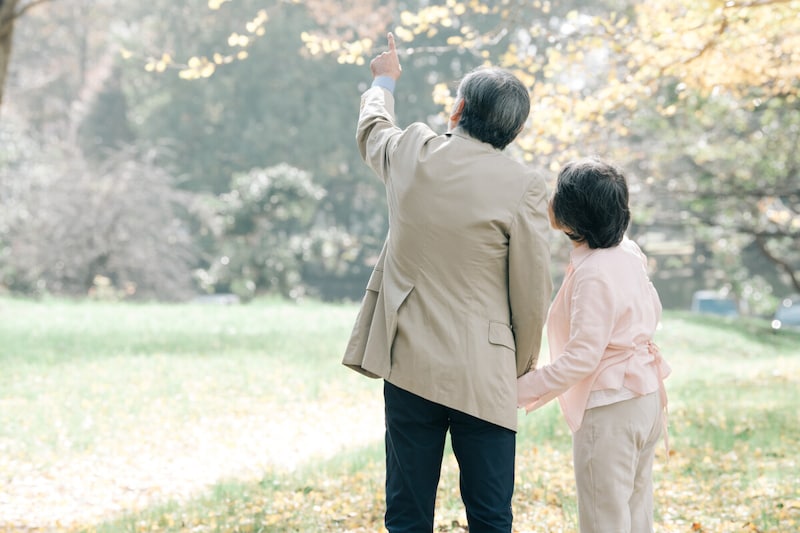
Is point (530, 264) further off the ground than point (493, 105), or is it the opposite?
point (493, 105)

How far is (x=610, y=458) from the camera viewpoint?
2.79m

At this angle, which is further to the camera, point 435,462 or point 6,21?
point 6,21

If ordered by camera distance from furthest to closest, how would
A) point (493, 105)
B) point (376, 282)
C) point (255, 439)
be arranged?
point (255, 439) < point (376, 282) < point (493, 105)

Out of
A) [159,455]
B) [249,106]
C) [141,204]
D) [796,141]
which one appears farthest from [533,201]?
[249,106]

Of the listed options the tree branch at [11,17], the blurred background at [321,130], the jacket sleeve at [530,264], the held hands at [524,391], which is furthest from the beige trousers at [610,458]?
the tree branch at [11,17]

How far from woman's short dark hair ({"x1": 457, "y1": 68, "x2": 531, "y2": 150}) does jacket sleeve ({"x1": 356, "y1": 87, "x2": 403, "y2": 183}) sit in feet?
0.79

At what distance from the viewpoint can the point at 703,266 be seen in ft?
99.3

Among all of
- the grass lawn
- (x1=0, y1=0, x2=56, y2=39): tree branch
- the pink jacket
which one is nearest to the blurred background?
(x1=0, y1=0, x2=56, y2=39): tree branch

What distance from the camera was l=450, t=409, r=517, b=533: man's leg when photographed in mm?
2707

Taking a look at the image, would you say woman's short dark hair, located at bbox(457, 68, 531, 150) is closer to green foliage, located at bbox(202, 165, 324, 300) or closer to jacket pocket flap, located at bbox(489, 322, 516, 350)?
jacket pocket flap, located at bbox(489, 322, 516, 350)

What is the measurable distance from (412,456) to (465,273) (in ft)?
1.86

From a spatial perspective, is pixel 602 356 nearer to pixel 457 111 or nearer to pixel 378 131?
pixel 457 111

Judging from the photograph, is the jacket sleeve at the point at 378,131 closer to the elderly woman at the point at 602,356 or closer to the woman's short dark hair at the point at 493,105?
the woman's short dark hair at the point at 493,105

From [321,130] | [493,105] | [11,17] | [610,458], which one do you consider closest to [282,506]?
[610,458]
